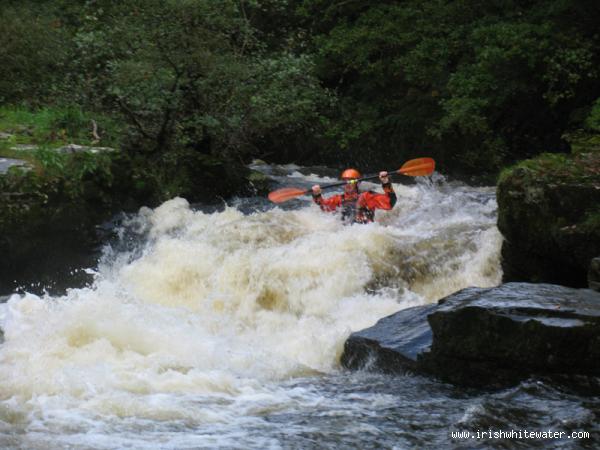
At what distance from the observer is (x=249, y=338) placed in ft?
23.5

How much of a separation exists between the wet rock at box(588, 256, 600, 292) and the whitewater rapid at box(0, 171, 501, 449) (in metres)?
1.86

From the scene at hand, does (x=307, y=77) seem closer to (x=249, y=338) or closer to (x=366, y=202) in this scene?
(x=366, y=202)

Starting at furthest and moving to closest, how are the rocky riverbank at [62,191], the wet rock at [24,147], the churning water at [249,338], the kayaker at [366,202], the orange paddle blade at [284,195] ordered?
1. the orange paddle blade at [284,195]
2. the wet rock at [24,147]
3. the kayaker at [366,202]
4. the rocky riverbank at [62,191]
5. the churning water at [249,338]

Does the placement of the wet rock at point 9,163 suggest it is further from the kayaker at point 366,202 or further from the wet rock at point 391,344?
the wet rock at point 391,344

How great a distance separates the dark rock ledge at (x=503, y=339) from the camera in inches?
198

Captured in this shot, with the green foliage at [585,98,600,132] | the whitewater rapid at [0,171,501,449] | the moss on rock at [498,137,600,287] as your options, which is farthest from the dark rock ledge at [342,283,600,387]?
the green foliage at [585,98,600,132]

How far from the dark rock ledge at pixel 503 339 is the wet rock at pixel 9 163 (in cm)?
590

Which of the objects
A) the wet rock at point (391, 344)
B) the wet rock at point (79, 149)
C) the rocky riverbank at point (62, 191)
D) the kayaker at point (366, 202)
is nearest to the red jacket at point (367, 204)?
the kayaker at point (366, 202)

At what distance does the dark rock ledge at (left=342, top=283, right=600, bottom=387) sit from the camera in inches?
198

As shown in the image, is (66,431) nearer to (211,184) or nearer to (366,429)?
(366,429)

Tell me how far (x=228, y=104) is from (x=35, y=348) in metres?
6.78

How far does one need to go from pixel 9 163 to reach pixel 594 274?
23.9ft

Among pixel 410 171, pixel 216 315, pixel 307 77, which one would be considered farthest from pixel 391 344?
pixel 307 77

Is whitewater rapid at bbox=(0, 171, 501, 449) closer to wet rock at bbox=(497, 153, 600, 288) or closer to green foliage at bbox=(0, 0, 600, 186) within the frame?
wet rock at bbox=(497, 153, 600, 288)
